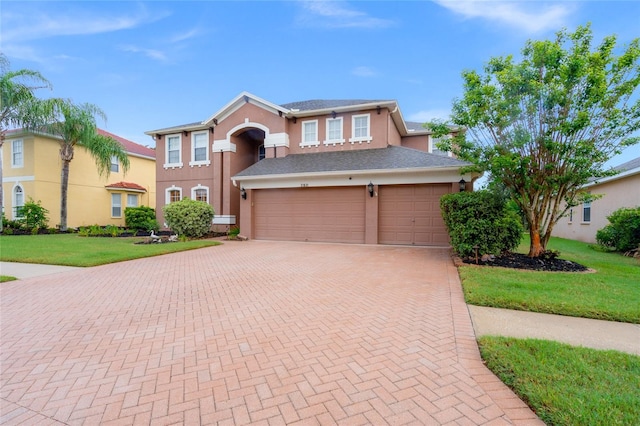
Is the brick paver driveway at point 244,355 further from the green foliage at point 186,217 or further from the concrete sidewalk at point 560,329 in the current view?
the green foliage at point 186,217

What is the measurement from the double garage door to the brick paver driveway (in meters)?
6.22

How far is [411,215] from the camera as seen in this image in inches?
485

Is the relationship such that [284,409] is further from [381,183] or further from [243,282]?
[381,183]

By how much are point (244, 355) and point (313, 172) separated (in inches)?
410

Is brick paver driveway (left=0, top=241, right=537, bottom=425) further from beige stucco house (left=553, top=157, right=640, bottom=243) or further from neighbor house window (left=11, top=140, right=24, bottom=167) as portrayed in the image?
neighbor house window (left=11, top=140, right=24, bottom=167)

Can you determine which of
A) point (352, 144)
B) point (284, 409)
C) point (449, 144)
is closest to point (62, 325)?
point (284, 409)

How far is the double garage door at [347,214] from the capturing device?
12.0 metres

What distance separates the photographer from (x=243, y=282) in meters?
6.33

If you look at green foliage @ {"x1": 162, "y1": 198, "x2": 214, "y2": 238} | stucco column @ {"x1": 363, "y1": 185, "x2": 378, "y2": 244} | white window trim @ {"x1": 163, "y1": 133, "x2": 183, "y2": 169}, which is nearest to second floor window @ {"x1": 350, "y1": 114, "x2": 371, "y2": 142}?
stucco column @ {"x1": 363, "y1": 185, "x2": 378, "y2": 244}

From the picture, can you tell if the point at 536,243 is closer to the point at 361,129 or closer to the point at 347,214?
the point at 347,214

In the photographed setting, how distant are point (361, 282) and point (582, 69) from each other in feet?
24.3

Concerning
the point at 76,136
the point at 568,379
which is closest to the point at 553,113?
the point at 568,379

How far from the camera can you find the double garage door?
1204 centimetres

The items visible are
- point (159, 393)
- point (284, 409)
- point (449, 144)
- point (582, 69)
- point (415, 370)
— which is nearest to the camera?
point (284, 409)
